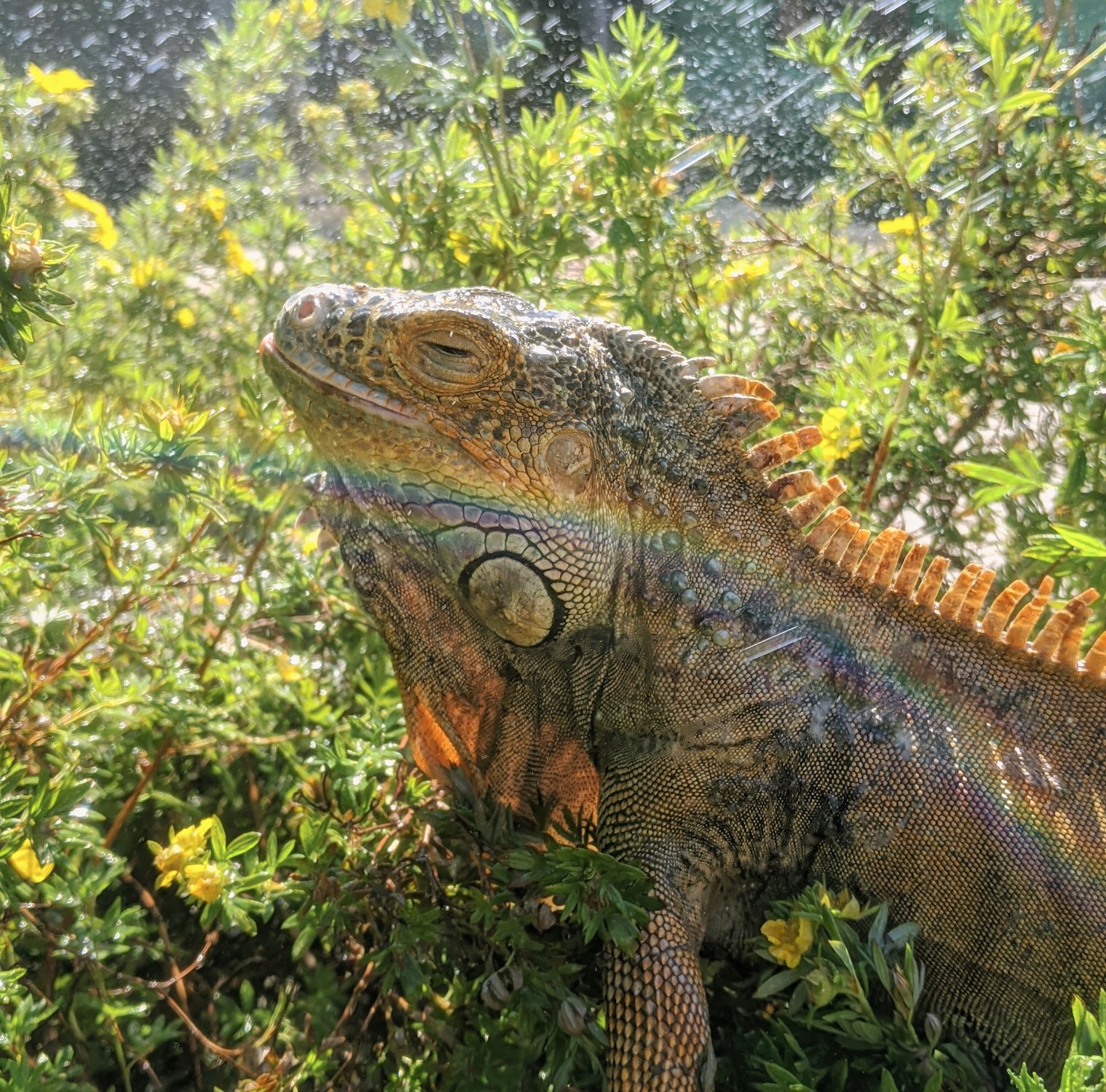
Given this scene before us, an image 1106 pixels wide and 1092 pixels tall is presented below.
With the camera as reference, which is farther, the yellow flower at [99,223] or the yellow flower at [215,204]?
the yellow flower at [215,204]

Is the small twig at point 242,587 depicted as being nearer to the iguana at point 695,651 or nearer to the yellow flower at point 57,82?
the iguana at point 695,651

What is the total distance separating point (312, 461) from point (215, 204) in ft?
4.24

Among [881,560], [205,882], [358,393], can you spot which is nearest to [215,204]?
[358,393]

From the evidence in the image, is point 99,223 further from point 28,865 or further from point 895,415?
point 895,415

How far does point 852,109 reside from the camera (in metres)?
1.66

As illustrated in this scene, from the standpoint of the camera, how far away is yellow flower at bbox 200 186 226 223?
2348 mm

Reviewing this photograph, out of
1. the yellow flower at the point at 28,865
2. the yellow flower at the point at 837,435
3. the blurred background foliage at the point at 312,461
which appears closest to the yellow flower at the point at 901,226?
the blurred background foliage at the point at 312,461

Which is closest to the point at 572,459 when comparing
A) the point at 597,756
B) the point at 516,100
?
the point at 597,756

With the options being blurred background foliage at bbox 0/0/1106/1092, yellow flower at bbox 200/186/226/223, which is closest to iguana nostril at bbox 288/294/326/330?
blurred background foliage at bbox 0/0/1106/1092

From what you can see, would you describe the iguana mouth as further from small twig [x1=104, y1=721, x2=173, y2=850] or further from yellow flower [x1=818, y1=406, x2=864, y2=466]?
yellow flower [x1=818, y1=406, x2=864, y2=466]

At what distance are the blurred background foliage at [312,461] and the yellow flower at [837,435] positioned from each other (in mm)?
14

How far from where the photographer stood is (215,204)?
234 cm

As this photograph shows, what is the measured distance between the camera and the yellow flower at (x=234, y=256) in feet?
7.48

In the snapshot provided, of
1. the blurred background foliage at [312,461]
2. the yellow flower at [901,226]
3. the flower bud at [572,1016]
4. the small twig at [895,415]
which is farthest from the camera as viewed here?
the yellow flower at [901,226]
